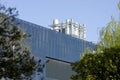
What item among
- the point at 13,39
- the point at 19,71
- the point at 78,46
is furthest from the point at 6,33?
the point at 78,46

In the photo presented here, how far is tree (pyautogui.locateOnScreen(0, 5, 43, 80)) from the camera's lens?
52.3 feet

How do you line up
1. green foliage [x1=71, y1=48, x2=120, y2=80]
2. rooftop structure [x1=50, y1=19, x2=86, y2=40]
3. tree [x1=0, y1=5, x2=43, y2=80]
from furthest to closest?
rooftop structure [x1=50, y1=19, x2=86, y2=40]
green foliage [x1=71, y1=48, x2=120, y2=80]
tree [x1=0, y1=5, x2=43, y2=80]

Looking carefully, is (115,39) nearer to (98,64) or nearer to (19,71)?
(98,64)

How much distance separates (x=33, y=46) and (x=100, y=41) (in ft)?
86.3

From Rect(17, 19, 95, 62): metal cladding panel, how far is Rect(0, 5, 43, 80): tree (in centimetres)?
2840

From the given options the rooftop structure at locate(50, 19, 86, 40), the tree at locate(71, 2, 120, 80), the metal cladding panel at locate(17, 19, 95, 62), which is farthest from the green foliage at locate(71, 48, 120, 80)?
the rooftop structure at locate(50, 19, 86, 40)

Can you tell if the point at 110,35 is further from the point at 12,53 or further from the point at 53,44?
the point at 53,44

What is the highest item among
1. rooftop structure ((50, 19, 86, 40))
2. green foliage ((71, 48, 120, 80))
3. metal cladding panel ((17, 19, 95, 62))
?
rooftop structure ((50, 19, 86, 40))

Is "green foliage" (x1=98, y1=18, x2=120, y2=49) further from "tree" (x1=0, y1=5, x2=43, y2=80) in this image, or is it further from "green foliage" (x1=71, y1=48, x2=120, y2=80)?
"tree" (x1=0, y1=5, x2=43, y2=80)

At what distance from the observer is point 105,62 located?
60.9ft

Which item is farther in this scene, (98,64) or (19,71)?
(98,64)

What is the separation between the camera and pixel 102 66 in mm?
18594

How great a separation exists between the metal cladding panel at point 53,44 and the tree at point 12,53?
1118 inches

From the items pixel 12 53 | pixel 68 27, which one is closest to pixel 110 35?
pixel 12 53
